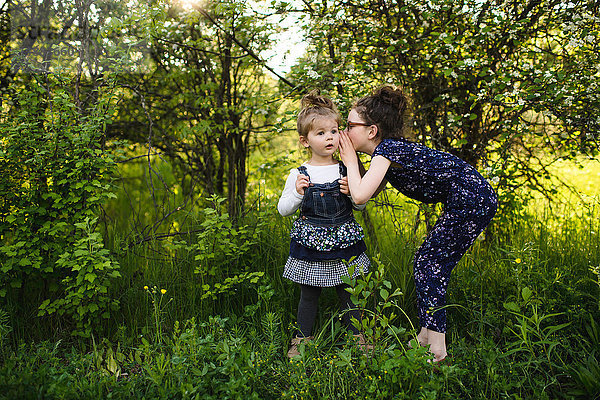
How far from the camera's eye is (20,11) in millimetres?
3297

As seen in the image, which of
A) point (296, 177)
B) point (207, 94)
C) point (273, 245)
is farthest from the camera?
point (207, 94)

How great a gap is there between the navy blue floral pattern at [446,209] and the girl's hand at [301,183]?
389 millimetres

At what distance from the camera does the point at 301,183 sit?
223 cm

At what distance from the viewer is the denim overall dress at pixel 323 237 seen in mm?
2260

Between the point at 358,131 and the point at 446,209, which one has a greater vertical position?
the point at 358,131

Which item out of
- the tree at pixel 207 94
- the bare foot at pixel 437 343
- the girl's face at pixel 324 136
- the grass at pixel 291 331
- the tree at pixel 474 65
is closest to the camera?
the grass at pixel 291 331

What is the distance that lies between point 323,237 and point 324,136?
0.54 metres

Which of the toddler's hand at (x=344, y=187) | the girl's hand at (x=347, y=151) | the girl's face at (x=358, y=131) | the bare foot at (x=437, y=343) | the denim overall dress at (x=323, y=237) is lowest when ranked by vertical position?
the bare foot at (x=437, y=343)

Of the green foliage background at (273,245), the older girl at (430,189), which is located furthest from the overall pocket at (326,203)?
the green foliage background at (273,245)

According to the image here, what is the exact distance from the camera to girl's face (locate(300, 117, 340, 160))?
7.53 feet

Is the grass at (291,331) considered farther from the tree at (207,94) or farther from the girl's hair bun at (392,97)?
the girl's hair bun at (392,97)

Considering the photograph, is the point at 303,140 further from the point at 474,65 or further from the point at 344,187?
the point at 474,65

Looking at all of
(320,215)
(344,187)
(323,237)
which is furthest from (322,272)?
(344,187)

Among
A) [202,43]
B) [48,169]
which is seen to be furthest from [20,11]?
[48,169]
